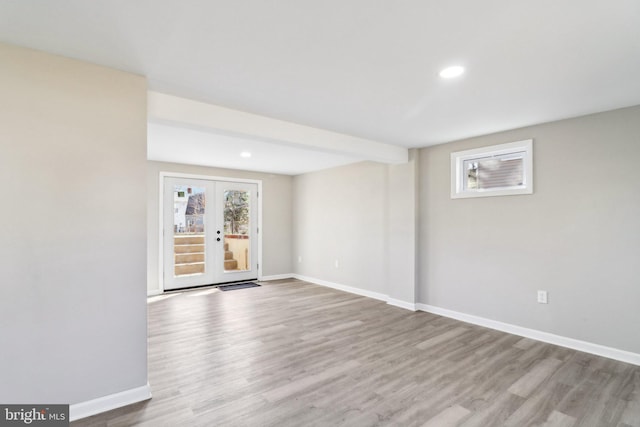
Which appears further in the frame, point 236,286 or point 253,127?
point 236,286

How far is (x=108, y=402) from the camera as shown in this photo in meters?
2.10

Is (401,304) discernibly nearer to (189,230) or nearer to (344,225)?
(344,225)

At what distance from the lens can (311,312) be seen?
443 centimetres

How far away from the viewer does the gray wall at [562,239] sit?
A: 2910mm

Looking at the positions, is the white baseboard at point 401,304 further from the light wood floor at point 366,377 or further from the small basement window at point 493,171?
the small basement window at point 493,171

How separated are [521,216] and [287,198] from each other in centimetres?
476

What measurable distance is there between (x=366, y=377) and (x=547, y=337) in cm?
220

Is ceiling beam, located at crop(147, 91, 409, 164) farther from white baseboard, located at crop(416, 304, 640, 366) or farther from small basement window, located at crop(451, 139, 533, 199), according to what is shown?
white baseboard, located at crop(416, 304, 640, 366)

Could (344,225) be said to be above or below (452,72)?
below

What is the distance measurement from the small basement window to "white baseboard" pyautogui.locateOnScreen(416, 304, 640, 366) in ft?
5.08

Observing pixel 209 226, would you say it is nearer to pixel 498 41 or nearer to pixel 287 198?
pixel 287 198

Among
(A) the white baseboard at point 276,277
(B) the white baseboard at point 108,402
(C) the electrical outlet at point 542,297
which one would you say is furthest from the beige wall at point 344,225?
(B) the white baseboard at point 108,402

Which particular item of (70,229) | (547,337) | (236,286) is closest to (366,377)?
(547,337)

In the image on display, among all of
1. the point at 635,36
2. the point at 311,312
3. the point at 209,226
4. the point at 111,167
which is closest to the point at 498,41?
the point at 635,36
